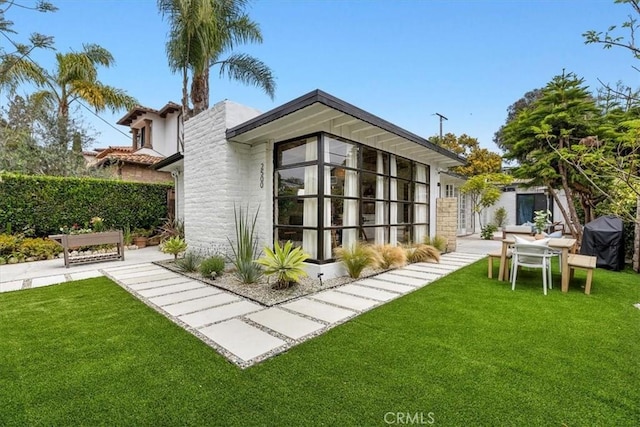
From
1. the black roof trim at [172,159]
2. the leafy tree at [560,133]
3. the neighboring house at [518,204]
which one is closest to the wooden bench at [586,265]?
the leafy tree at [560,133]

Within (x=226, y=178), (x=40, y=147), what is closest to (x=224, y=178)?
(x=226, y=178)

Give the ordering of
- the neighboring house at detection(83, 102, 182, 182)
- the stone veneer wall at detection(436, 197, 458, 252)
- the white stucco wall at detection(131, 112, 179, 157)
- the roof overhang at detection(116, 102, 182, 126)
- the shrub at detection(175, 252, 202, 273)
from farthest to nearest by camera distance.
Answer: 1. the white stucco wall at detection(131, 112, 179, 157)
2. the roof overhang at detection(116, 102, 182, 126)
3. the neighboring house at detection(83, 102, 182, 182)
4. the stone veneer wall at detection(436, 197, 458, 252)
5. the shrub at detection(175, 252, 202, 273)

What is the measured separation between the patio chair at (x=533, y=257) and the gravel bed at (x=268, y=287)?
2668 millimetres

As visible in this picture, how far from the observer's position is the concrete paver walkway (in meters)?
3.22

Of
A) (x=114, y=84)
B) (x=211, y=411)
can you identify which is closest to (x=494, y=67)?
(x=211, y=411)

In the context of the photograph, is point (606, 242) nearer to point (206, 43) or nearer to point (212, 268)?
point (212, 268)

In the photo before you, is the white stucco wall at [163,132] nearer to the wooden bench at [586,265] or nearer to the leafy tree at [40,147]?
the leafy tree at [40,147]

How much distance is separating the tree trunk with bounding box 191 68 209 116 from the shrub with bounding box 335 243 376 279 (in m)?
8.40

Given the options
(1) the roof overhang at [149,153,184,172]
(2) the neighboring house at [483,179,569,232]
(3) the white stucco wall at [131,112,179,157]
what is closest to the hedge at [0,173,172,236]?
(1) the roof overhang at [149,153,184,172]

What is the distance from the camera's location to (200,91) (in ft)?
37.0

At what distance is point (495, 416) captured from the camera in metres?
2.01

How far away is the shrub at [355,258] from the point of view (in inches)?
239

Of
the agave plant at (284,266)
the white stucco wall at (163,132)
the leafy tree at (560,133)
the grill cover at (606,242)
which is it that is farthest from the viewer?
the white stucco wall at (163,132)

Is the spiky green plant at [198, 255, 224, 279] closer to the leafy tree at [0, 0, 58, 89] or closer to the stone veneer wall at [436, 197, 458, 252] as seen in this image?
the leafy tree at [0, 0, 58, 89]
